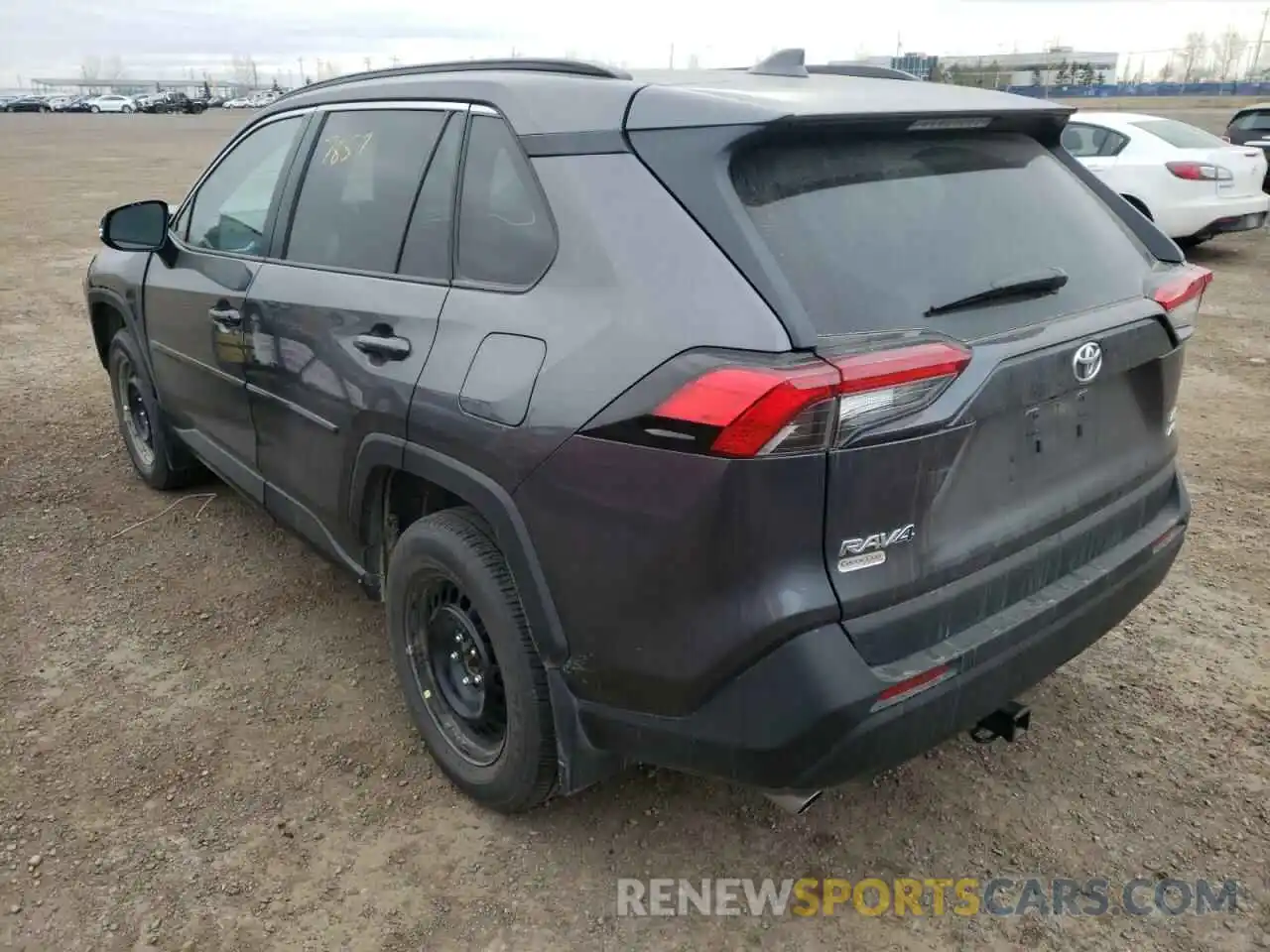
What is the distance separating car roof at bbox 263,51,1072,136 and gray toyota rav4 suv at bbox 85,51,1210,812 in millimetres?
13

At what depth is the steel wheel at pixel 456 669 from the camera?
8.61ft

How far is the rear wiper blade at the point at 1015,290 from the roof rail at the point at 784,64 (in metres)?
0.95

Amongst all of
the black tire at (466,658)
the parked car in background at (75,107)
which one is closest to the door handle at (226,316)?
the black tire at (466,658)

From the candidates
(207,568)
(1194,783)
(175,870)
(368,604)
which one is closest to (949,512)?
(1194,783)

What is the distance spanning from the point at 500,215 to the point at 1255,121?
16368 millimetres

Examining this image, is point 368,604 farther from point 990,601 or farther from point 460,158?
point 990,601

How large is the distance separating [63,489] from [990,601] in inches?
175

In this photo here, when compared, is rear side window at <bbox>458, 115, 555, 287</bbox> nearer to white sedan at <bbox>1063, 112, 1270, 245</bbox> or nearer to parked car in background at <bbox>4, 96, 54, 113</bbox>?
white sedan at <bbox>1063, 112, 1270, 245</bbox>

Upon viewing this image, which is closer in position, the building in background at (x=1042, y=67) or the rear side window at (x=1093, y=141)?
the rear side window at (x=1093, y=141)

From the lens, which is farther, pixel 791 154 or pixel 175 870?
pixel 175 870

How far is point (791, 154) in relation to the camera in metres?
2.14

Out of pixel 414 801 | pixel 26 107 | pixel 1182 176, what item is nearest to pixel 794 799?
pixel 414 801

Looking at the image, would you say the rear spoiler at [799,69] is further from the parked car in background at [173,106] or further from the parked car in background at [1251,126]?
the parked car in background at [173,106]

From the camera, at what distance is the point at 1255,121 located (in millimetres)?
14984
